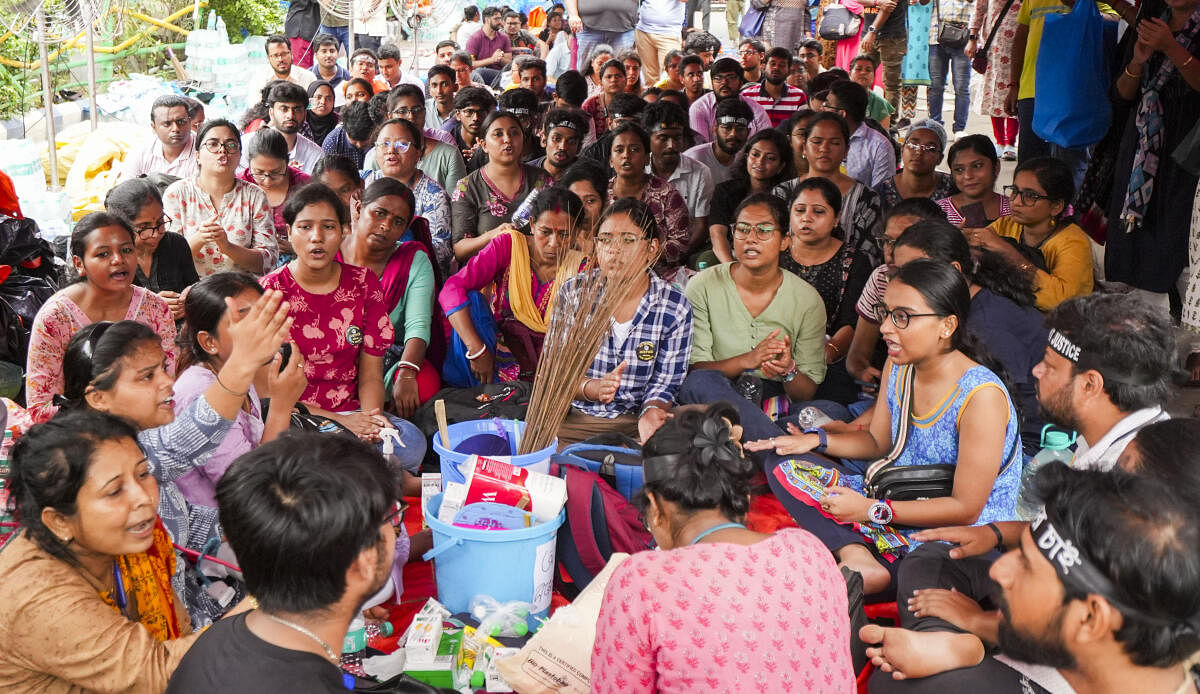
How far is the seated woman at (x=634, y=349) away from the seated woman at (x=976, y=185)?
1.54 metres

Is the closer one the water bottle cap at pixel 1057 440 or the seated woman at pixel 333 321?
the water bottle cap at pixel 1057 440

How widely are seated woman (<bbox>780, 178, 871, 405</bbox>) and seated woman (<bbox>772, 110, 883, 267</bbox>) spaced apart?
0.81ft

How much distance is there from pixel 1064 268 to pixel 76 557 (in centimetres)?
329

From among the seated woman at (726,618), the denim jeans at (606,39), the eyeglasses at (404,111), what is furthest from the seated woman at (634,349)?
the denim jeans at (606,39)

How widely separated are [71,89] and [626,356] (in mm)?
7775

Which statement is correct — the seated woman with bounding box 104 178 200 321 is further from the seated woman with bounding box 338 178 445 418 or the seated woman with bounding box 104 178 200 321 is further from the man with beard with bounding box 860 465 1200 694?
the man with beard with bounding box 860 465 1200 694

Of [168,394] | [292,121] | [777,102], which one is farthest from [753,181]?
[168,394]

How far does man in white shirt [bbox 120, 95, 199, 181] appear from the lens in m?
4.81

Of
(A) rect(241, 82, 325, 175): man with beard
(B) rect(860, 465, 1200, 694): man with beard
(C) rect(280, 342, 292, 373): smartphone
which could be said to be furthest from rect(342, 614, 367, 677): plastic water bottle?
(A) rect(241, 82, 325, 175): man with beard

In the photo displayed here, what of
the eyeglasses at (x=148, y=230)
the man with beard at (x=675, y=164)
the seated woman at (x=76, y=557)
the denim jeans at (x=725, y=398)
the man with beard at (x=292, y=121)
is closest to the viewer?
the seated woman at (x=76, y=557)

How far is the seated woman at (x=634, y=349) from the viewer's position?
3.18 m

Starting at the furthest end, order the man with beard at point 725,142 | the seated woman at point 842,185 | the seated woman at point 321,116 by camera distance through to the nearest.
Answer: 1. the seated woman at point 321,116
2. the man with beard at point 725,142
3. the seated woman at point 842,185

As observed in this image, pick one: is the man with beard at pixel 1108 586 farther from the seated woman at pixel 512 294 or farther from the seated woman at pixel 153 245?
the seated woman at pixel 153 245

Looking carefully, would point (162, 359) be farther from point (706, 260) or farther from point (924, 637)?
point (706, 260)
